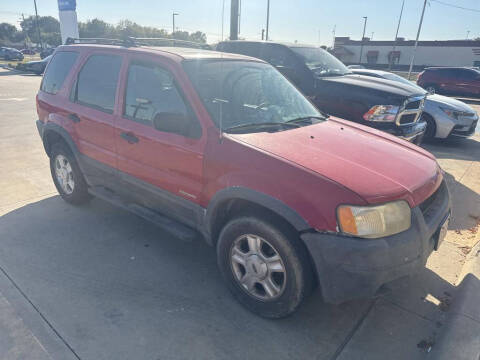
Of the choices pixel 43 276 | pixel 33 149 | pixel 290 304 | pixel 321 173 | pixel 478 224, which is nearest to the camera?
pixel 321 173

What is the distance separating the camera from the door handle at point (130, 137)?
11.0 ft

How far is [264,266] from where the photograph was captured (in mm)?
2656

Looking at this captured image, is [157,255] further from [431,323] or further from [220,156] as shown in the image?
[431,323]

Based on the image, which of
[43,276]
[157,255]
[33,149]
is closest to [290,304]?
[157,255]

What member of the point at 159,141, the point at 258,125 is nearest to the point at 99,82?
the point at 159,141

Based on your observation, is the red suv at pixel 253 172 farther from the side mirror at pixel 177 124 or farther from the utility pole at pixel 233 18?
the utility pole at pixel 233 18

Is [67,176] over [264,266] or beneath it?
beneath

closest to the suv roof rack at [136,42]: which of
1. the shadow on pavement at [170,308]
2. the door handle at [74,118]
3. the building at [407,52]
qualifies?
the door handle at [74,118]

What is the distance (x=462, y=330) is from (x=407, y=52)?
188ft

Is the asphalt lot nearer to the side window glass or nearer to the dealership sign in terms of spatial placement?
the side window glass

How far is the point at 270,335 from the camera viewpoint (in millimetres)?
2607

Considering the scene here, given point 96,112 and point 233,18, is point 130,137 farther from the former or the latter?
point 233,18

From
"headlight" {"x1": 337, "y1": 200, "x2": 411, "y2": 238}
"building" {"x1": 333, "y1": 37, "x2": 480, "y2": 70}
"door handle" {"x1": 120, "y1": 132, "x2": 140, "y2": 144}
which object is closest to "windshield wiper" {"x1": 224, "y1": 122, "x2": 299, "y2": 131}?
"door handle" {"x1": 120, "y1": 132, "x2": 140, "y2": 144}

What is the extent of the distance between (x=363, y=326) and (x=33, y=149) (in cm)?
652
